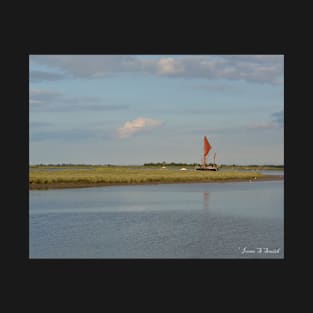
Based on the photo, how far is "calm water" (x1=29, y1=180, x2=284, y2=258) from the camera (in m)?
21.3

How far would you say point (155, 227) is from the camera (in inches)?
1056

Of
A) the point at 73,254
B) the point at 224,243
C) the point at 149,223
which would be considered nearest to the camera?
the point at 73,254

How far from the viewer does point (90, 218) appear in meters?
30.4

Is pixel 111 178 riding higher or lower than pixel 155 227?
higher

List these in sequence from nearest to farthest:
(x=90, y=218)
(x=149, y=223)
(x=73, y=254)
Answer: (x=73, y=254)
(x=149, y=223)
(x=90, y=218)

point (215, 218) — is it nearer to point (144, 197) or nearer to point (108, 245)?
point (108, 245)

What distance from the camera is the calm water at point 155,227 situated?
21.3 m

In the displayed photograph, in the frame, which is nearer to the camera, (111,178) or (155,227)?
(155,227)

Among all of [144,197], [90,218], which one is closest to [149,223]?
[90,218]

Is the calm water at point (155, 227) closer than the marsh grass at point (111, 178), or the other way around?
the calm water at point (155, 227)

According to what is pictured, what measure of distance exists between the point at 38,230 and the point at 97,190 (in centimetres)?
2424

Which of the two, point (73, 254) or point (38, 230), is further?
point (38, 230)

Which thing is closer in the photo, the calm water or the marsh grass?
the calm water

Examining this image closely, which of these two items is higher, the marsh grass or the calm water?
the marsh grass
